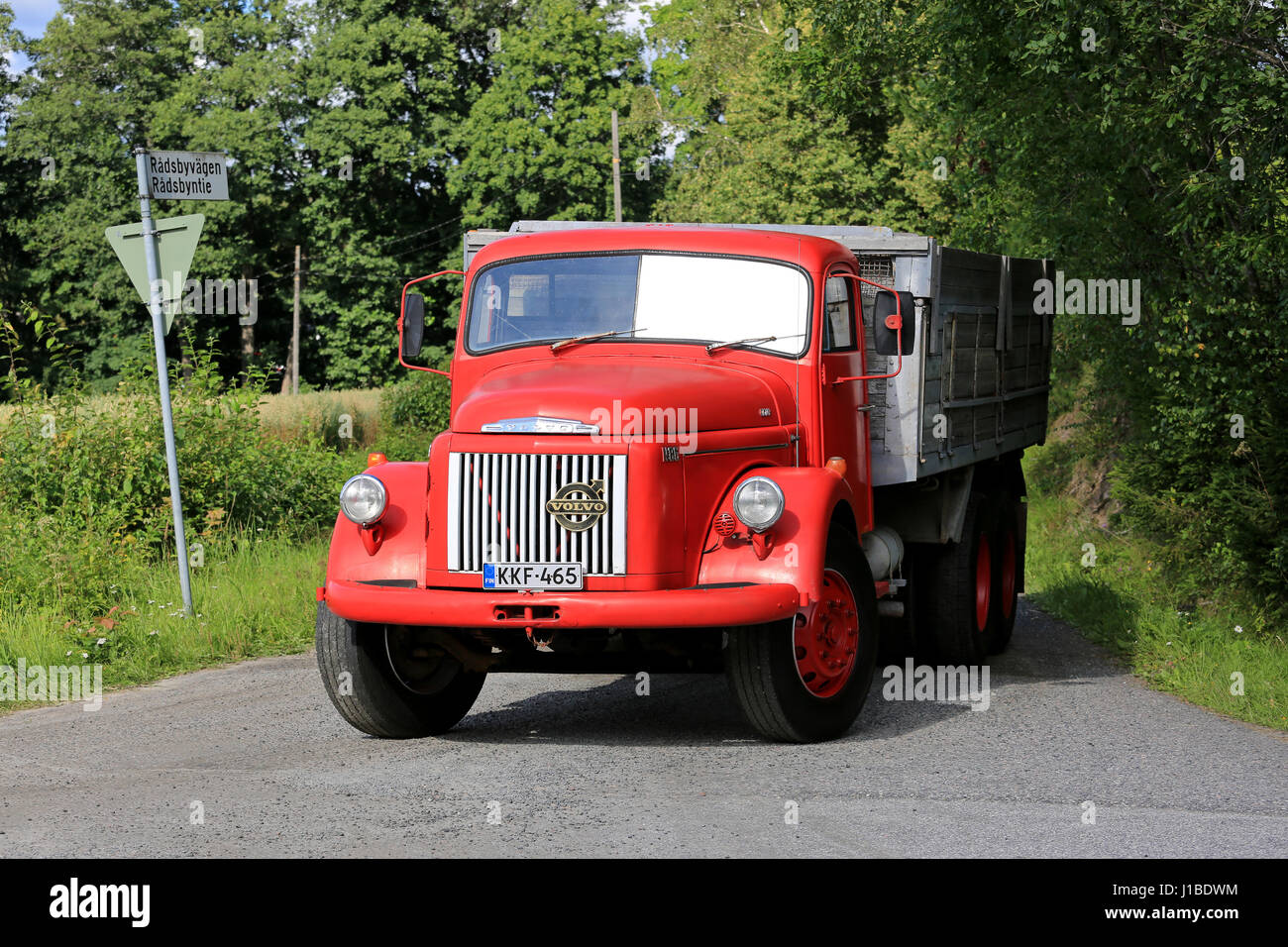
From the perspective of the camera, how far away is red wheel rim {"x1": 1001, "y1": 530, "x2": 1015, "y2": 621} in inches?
491

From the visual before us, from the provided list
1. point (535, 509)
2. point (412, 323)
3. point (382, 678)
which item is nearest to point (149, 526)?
point (412, 323)

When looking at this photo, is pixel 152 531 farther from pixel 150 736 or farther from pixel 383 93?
pixel 383 93

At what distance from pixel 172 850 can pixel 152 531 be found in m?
8.37

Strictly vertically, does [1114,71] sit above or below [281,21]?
below

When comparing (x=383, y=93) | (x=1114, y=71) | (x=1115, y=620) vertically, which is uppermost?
(x=383, y=93)

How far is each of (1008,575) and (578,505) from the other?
5.93 metres

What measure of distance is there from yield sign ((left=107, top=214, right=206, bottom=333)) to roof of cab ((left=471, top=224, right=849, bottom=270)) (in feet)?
11.5

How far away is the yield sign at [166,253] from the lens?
11977 millimetres

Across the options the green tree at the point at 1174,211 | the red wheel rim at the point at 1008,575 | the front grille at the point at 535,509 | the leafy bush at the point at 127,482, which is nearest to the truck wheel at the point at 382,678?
the front grille at the point at 535,509

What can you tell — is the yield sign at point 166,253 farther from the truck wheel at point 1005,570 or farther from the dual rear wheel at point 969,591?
the truck wheel at point 1005,570

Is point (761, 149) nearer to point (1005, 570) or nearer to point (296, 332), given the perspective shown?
point (296, 332)

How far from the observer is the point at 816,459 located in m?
8.98
